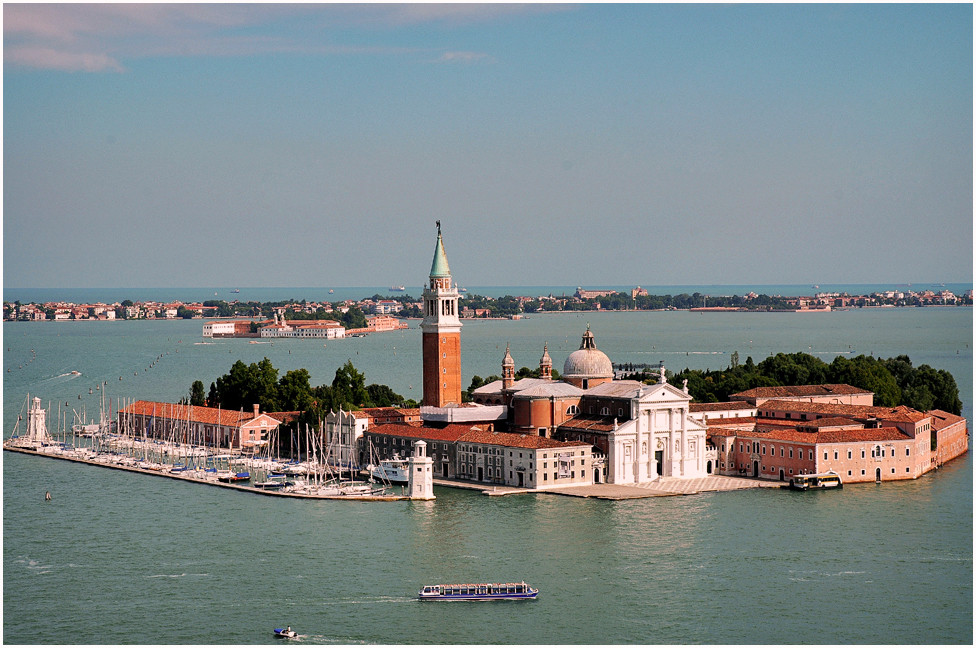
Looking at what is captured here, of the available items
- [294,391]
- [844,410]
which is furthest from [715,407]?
[294,391]

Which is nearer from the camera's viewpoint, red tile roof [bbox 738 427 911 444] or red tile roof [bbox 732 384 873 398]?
red tile roof [bbox 738 427 911 444]

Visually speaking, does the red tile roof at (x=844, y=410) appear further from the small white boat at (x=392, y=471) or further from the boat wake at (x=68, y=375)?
the boat wake at (x=68, y=375)

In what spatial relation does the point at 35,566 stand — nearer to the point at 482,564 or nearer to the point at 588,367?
the point at 482,564

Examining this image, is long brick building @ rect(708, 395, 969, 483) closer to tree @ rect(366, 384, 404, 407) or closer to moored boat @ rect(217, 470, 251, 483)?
moored boat @ rect(217, 470, 251, 483)

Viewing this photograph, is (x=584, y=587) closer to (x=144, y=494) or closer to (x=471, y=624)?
(x=471, y=624)

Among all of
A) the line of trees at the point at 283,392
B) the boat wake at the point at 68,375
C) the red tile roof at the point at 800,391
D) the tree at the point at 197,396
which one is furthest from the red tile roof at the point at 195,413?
the boat wake at the point at 68,375

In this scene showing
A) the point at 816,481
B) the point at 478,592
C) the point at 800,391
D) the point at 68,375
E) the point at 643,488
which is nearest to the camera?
the point at 478,592

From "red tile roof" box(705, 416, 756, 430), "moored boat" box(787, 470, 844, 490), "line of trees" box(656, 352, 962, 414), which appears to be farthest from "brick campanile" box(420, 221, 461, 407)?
"moored boat" box(787, 470, 844, 490)
